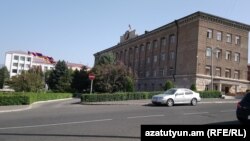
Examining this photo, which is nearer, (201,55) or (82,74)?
(201,55)

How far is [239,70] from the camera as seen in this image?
55969 mm

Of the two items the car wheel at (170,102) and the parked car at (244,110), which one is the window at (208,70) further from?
the parked car at (244,110)

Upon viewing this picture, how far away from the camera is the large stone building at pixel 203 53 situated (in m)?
51.6

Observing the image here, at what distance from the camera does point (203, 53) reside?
5169 centimetres

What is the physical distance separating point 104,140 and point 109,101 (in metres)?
21.7

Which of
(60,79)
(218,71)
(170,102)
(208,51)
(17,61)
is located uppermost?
(17,61)

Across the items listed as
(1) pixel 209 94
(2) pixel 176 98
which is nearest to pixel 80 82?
(1) pixel 209 94

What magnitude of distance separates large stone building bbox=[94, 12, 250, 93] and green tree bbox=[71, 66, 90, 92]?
1423 centimetres

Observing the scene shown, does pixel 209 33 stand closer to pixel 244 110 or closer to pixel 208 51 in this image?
pixel 208 51

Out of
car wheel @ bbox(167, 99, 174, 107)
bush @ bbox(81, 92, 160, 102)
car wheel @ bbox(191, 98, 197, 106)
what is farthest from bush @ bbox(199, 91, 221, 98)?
car wheel @ bbox(167, 99, 174, 107)

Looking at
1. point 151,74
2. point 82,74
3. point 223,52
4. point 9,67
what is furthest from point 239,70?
point 9,67

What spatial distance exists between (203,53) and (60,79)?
3263 cm

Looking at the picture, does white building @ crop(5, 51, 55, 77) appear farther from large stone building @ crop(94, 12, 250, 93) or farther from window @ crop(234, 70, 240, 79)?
window @ crop(234, 70, 240, 79)

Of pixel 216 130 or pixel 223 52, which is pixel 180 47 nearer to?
pixel 223 52
